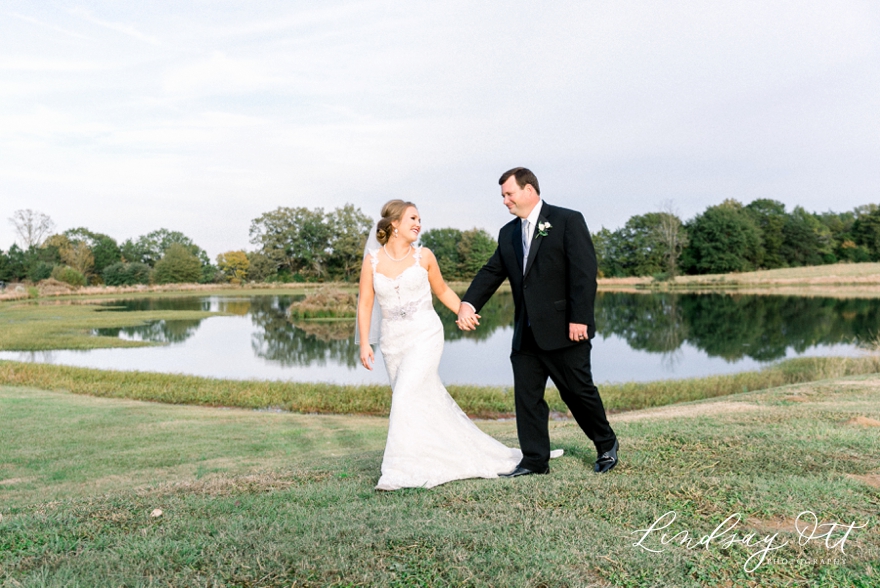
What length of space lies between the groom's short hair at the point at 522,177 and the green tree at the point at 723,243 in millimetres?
80836

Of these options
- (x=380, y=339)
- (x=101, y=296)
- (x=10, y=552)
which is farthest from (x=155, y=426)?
(x=101, y=296)

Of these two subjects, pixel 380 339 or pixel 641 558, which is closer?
pixel 641 558

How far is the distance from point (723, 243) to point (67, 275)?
7876cm

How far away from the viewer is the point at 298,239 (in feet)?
293

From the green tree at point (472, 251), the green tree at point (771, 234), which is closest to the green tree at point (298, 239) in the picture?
the green tree at point (472, 251)

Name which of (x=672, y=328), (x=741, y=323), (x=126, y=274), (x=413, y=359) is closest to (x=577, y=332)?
(x=413, y=359)

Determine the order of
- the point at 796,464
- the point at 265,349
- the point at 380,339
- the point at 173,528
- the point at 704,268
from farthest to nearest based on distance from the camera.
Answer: the point at 704,268, the point at 265,349, the point at 380,339, the point at 796,464, the point at 173,528

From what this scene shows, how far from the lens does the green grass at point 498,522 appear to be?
3102mm

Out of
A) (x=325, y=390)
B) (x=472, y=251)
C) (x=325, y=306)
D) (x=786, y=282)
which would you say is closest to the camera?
(x=325, y=390)

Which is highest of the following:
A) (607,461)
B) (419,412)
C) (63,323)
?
(419,412)

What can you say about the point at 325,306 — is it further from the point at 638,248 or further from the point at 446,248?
the point at 638,248

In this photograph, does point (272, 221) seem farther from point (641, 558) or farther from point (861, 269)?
point (641, 558)

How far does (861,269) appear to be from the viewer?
69.9 meters

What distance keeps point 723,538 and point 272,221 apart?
90.9 meters
